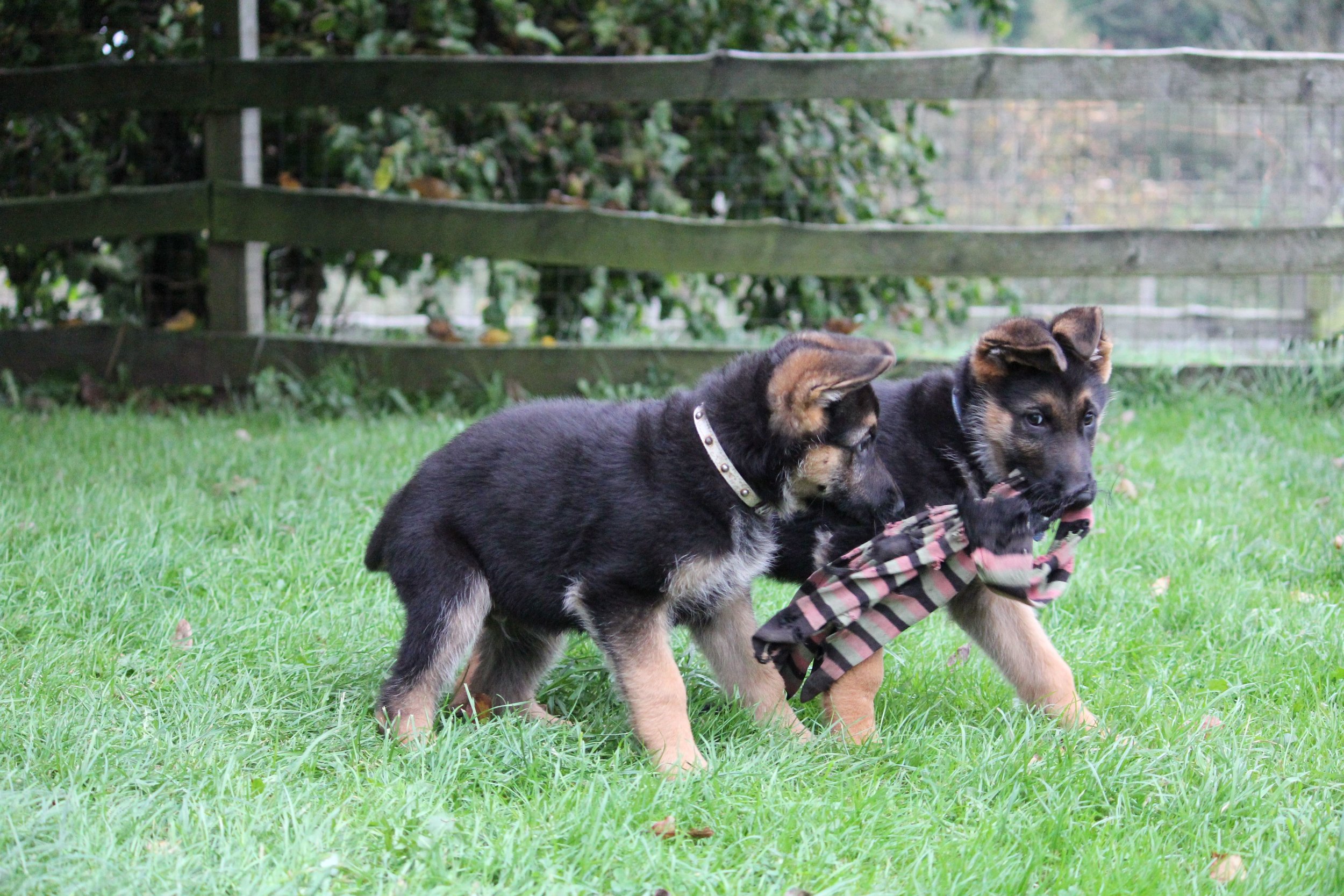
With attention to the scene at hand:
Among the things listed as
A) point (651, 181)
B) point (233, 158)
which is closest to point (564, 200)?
point (651, 181)

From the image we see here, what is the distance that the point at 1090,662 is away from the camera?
4004mm

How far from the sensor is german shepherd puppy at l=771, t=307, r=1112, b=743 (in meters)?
3.63

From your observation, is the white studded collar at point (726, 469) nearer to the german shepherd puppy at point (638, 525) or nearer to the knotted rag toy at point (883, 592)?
the german shepherd puppy at point (638, 525)

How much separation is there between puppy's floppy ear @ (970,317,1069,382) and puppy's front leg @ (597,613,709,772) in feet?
4.40

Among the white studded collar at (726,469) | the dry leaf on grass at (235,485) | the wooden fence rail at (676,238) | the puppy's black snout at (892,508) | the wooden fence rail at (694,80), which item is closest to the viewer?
the white studded collar at (726,469)

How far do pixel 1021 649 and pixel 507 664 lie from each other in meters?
1.53

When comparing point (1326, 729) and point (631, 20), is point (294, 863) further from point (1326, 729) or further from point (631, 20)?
point (631, 20)

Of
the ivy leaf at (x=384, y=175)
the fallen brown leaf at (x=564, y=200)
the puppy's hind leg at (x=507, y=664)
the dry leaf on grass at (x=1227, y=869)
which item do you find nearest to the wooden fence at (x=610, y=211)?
the ivy leaf at (x=384, y=175)

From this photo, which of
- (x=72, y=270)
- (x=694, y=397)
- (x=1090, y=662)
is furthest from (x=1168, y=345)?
(x=72, y=270)

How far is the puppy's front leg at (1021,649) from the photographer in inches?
142

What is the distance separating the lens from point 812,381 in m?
3.35

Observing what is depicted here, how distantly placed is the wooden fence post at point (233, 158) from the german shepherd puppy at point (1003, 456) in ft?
16.8

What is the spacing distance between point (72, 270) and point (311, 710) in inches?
240

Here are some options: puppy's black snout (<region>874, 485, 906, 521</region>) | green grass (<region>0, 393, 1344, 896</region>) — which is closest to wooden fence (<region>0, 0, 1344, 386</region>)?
green grass (<region>0, 393, 1344, 896</region>)
